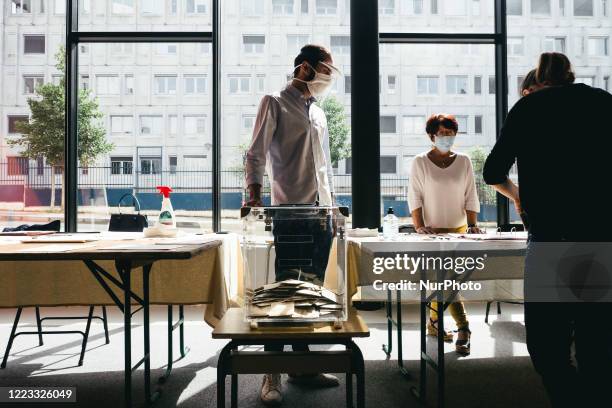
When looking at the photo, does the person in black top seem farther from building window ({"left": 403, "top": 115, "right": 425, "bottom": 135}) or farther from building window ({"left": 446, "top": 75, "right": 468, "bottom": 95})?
building window ({"left": 446, "top": 75, "right": 468, "bottom": 95})

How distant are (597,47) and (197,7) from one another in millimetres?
3452

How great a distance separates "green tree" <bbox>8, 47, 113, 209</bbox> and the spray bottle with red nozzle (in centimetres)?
190

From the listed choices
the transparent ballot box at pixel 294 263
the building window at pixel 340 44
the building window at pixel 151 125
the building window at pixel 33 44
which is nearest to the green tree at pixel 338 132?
the building window at pixel 340 44

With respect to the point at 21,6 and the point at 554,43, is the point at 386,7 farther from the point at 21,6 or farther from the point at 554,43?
the point at 21,6

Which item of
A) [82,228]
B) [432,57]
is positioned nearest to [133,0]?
[82,228]

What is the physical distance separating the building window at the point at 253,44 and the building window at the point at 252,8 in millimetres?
196

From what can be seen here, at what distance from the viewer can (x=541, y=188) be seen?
4.22ft

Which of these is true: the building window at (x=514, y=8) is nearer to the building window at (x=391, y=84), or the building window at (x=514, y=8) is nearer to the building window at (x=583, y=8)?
the building window at (x=583, y=8)

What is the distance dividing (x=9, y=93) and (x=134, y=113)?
3.51 feet

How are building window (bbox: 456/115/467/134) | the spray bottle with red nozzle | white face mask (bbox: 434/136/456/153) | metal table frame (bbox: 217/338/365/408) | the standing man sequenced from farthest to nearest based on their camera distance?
building window (bbox: 456/115/467/134)
white face mask (bbox: 434/136/456/153)
the spray bottle with red nozzle
the standing man
metal table frame (bbox: 217/338/365/408)

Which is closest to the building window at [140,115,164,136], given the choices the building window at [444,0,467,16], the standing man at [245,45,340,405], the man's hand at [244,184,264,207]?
the standing man at [245,45,340,405]

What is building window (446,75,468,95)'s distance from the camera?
152 inches

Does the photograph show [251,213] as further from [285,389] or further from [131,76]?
[131,76]

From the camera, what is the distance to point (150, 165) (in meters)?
3.86
